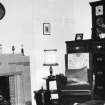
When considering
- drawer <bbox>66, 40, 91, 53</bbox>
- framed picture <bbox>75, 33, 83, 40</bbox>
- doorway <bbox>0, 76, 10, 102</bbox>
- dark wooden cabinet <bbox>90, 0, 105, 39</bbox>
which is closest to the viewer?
doorway <bbox>0, 76, 10, 102</bbox>

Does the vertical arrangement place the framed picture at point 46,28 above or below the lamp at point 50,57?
above

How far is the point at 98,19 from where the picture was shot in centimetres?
542

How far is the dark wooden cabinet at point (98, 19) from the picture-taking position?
5312 mm

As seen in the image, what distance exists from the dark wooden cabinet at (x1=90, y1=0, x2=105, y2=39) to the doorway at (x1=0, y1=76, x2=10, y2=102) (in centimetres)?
205

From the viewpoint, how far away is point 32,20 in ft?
17.7

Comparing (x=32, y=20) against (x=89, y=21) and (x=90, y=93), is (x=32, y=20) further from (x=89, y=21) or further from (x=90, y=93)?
(x=90, y=93)

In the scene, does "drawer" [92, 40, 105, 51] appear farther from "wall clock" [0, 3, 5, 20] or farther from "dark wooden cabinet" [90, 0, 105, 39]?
"wall clock" [0, 3, 5, 20]

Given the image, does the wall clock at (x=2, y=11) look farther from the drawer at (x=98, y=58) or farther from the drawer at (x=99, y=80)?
the drawer at (x=99, y=80)

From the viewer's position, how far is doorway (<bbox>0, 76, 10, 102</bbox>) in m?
4.79

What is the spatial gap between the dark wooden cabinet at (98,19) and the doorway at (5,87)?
205 cm

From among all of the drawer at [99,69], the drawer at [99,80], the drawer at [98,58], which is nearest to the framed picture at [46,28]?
the drawer at [98,58]

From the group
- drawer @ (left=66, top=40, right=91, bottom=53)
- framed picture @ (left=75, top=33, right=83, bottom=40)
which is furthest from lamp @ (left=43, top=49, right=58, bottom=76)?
framed picture @ (left=75, top=33, right=83, bottom=40)

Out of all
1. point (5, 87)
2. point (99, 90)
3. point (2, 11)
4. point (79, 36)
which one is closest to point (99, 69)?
point (99, 90)

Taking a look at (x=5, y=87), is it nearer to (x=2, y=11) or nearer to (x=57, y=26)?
(x=2, y=11)
